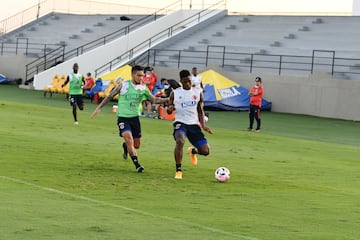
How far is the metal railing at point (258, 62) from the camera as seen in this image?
48.3m

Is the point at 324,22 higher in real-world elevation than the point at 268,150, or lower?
higher

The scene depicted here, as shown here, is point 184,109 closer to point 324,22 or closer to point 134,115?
point 134,115

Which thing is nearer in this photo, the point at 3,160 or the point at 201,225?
the point at 201,225

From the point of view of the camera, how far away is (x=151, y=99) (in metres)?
18.9

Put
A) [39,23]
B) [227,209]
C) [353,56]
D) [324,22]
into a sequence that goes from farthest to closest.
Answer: [39,23] < [324,22] < [353,56] < [227,209]

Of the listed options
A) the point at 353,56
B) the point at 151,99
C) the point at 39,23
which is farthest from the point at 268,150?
the point at 39,23

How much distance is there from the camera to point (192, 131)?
59.4 feet

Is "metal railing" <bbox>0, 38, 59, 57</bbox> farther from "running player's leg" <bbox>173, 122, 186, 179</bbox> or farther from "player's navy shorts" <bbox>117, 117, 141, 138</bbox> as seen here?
"running player's leg" <bbox>173, 122, 186, 179</bbox>

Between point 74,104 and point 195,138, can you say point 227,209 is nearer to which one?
point 195,138

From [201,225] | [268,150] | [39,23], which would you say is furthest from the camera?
[39,23]

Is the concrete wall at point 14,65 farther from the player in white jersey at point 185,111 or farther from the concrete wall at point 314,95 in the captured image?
the player in white jersey at point 185,111

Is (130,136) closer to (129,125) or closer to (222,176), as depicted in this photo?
(129,125)

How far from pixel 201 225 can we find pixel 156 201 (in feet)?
7.38

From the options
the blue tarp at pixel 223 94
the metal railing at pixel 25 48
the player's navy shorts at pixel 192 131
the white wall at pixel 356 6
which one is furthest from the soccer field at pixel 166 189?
the metal railing at pixel 25 48
